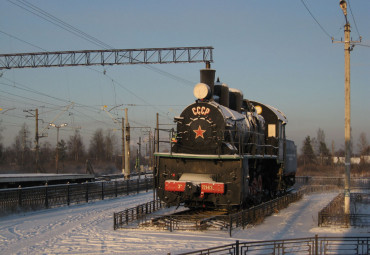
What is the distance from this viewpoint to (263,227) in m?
15.7

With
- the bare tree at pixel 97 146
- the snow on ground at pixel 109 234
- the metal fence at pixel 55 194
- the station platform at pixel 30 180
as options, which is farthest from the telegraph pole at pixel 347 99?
the bare tree at pixel 97 146

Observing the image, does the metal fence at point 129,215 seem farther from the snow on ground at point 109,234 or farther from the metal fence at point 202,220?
the snow on ground at point 109,234

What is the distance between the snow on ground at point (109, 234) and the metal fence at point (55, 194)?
2.20 ft

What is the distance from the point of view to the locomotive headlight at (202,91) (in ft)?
55.1

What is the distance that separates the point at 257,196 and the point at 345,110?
5.46 meters

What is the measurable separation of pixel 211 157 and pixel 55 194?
10162mm

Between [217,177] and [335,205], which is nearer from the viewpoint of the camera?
[217,177]

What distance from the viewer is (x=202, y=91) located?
16844mm

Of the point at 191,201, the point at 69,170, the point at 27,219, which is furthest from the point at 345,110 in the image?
the point at 69,170

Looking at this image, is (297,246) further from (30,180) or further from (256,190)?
(30,180)

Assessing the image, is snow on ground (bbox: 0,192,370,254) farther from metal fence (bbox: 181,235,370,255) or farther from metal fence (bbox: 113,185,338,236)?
metal fence (bbox: 181,235,370,255)

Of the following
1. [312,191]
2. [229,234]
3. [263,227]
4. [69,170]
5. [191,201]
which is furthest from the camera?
[69,170]

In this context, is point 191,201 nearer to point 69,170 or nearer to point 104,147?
point 69,170

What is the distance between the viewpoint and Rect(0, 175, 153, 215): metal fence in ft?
61.8
